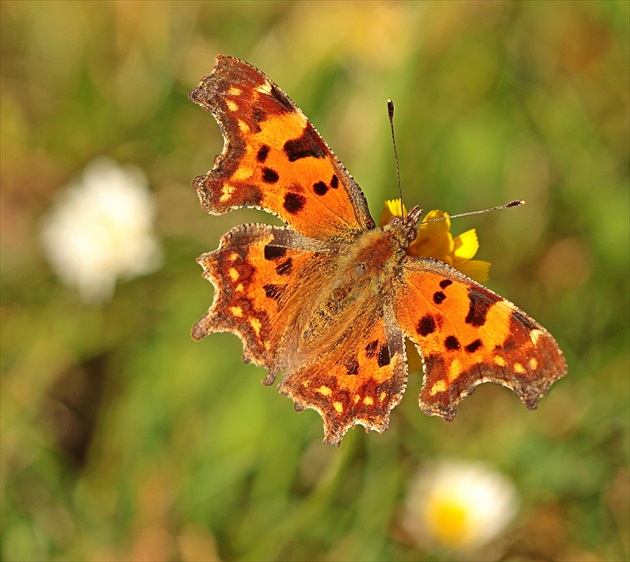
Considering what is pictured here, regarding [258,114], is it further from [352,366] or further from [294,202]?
[352,366]

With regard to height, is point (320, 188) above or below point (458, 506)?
above

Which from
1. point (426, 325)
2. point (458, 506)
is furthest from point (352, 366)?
point (458, 506)

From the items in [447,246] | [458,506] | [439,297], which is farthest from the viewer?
[458,506]

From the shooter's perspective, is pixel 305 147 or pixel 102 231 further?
pixel 102 231

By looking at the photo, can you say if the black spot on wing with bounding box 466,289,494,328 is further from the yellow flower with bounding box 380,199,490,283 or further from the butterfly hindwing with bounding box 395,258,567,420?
the yellow flower with bounding box 380,199,490,283

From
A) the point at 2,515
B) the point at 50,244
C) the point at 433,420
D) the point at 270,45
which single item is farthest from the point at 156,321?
the point at 270,45

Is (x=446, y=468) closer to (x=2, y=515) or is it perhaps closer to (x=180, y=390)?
(x=180, y=390)

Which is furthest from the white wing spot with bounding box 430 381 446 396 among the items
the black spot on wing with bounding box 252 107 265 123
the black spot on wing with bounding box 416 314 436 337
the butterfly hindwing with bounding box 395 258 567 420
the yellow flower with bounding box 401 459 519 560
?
the yellow flower with bounding box 401 459 519 560

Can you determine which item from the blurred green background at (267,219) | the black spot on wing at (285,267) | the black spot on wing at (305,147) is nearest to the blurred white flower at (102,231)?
the blurred green background at (267,219)
